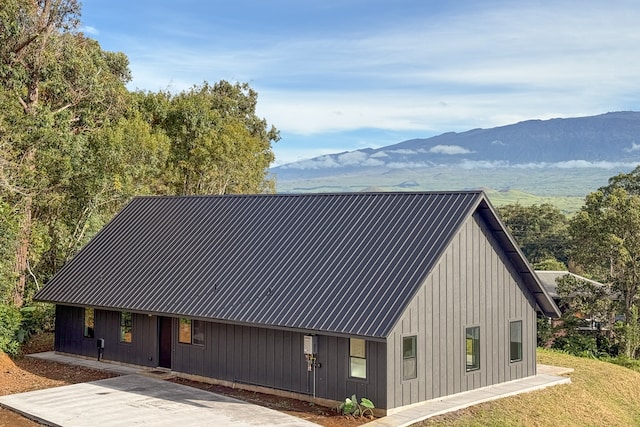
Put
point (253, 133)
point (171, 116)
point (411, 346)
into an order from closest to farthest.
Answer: point (411, 346) → point (171, 116) → point (253, 133)

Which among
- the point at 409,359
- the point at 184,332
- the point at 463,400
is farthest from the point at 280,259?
the point at 463,400

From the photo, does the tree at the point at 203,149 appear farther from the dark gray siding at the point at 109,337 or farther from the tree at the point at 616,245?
the tree at the point at 616,245

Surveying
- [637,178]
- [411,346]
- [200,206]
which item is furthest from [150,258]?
[637,178]

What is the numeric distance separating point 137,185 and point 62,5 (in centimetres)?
864

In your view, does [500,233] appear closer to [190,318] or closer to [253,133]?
[190,318]

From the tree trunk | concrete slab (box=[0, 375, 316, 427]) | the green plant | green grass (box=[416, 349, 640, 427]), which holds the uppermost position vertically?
the tree trunk

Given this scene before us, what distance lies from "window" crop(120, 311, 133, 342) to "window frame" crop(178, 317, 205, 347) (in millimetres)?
2619

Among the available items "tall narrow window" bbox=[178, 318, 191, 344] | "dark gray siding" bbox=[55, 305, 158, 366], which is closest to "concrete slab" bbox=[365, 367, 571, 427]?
"tall narrow window" bbox=[178, 318, 191, 344]

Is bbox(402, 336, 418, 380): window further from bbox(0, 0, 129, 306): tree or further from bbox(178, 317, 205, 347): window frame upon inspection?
bbox(0, 0, 129, 306): tree

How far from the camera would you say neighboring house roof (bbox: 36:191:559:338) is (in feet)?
58.2

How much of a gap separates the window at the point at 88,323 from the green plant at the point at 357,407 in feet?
35.9

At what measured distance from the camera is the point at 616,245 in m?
34.1

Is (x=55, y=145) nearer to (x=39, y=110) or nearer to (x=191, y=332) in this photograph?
(x=39, y=110)

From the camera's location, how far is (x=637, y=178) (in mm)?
44156
